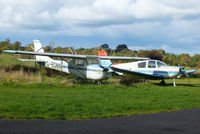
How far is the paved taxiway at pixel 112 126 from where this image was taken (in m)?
6.08

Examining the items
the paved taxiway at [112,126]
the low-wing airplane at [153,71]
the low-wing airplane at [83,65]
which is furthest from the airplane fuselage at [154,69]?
the paved taxiway at [112,126]

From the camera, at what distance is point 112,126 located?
21.9ft

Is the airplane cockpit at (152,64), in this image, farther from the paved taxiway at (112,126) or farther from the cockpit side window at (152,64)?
the paved taxiway at (112,126)

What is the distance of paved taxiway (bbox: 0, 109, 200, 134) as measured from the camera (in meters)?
6.08

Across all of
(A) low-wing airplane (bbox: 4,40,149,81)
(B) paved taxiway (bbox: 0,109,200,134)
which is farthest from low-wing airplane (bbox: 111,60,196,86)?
(B) paved taxiway (bbox: 0,109,200,134)

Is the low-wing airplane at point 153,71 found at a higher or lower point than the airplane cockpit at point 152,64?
lower

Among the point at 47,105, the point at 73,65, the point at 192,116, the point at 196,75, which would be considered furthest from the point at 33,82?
the point at 196,75

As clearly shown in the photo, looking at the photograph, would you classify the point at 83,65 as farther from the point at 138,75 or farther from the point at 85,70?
the point at 138,75

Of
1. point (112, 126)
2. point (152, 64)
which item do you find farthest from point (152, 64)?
point (112, 126)

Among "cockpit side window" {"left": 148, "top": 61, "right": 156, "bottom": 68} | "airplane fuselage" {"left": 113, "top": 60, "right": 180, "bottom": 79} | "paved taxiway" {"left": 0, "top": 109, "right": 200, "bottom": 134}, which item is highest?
"cockpit side window" {"left": 148, "top": 61, "right": 156, "bottom": 68}

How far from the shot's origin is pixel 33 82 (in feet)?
54.9

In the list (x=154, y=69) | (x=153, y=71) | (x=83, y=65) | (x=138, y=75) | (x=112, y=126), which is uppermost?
(x=83, y=65)

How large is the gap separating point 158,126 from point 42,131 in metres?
2.79

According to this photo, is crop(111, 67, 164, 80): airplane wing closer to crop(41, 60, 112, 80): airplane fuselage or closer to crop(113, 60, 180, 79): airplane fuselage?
crop(113, 60, 180, 79): airplane fuselage
